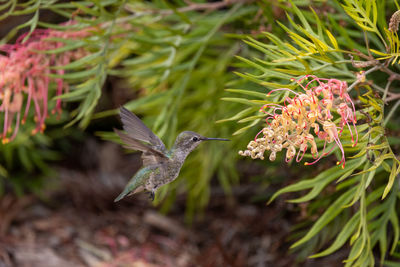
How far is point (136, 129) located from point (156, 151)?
2.7 inches

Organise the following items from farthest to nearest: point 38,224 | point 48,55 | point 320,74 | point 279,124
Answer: point 38,224, point 48,55, point 320,74, point 279,124

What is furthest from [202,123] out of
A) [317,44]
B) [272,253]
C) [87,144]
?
[87,144]

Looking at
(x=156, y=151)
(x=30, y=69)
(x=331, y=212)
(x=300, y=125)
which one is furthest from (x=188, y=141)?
(x=30, y=69)

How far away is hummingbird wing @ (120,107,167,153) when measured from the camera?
34.3 inches

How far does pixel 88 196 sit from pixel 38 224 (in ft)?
0.87

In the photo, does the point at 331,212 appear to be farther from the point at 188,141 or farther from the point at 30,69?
the point at 30,69

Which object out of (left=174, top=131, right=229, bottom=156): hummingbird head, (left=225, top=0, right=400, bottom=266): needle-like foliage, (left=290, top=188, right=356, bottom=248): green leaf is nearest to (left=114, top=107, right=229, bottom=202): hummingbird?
(left=174, top=131, right=229, bottom=156): hummingbird head

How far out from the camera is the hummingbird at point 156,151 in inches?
34.1

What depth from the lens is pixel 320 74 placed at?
1.01 m

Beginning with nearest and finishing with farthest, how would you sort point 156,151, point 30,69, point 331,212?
point 156,151
point 331,212
point 30,69

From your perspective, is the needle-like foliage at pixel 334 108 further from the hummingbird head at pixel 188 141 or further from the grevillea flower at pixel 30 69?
the grevillea flower at pixel 30 69

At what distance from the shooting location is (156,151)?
0.86 meters

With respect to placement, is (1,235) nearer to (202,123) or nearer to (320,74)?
(202,123)

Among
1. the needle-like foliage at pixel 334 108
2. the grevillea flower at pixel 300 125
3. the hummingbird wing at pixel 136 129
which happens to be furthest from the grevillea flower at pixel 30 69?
the grevillea flower at pixel 300 125
